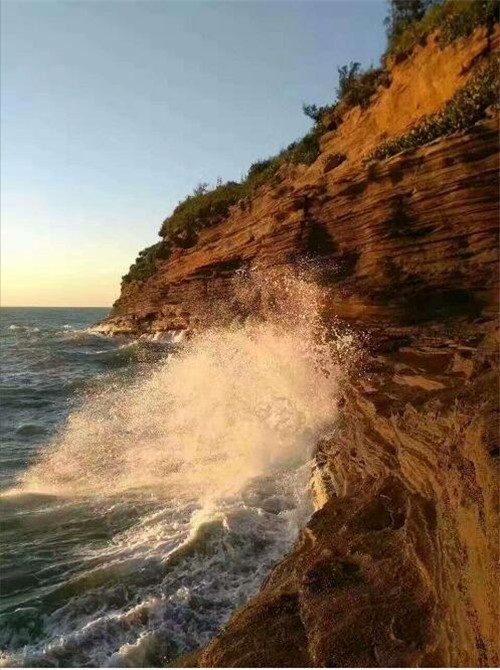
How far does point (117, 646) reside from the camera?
224 inches

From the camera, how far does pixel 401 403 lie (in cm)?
743

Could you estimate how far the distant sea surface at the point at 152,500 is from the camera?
6098 millimetres

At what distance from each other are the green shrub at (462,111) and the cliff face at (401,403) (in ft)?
1.80

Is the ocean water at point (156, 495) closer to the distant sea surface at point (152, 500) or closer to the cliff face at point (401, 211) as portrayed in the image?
the distant sea surface at point (152, 500)

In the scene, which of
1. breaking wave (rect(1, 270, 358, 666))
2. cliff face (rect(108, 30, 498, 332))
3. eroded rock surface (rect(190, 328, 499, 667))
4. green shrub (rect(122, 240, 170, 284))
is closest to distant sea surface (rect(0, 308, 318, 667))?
breaking wave (rect(1, 270, 358, 666))

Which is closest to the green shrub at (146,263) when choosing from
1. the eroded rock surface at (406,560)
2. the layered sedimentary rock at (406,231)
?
the layered sedimentary rock at (406,231)

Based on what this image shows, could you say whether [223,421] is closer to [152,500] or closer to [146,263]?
[152,500]

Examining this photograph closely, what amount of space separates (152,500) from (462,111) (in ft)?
28.9

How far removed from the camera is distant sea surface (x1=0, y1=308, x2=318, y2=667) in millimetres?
6098

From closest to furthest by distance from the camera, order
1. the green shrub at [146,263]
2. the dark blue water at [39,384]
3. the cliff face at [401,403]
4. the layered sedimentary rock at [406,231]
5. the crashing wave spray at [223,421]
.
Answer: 1. the cliff face at [401,403]
2. the layered sedimentary rock at [406,231]
3. the crashing wave spray at [223,421]
4. the dark blue water at [39,384]
5. the green shrub at [146,263]

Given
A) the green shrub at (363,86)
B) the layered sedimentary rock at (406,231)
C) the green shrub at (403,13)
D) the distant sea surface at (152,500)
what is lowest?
the distant sea surface at (152,500)

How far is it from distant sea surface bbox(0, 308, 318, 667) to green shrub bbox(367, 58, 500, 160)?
5.31m

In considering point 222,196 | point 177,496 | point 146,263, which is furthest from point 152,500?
point 146,263

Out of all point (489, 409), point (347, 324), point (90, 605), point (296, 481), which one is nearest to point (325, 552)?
point (489, 409)
